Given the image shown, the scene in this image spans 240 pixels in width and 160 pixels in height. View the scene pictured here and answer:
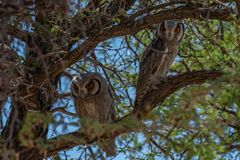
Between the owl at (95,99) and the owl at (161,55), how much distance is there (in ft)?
0.97

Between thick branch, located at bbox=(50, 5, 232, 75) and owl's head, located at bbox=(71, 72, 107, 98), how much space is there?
17.6 inches

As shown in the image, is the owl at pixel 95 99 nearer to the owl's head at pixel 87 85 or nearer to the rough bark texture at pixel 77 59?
the owl's head at pixel 87 85

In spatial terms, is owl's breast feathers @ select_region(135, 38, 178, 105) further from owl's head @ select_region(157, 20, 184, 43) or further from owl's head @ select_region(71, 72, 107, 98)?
owl's head @ select_region(71, 72, 107, 98)

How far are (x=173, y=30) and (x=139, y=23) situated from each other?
2.59ft

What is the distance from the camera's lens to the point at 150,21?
462cm

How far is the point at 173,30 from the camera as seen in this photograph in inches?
211

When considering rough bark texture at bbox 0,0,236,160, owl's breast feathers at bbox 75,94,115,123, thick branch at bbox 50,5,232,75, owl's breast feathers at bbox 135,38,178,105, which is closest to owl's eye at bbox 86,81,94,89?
owl's breast feathers at bbox 75,94,115,123

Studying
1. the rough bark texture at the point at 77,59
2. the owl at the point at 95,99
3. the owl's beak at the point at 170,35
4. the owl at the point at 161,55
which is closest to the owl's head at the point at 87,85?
the owl at the point at 95,99

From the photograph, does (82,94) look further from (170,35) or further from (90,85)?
(170,35)

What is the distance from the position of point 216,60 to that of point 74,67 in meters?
1.54

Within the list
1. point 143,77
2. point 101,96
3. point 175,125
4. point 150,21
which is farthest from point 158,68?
point 175,125

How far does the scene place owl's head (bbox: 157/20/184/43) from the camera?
5.35 m

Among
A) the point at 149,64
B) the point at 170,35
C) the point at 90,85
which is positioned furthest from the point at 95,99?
the point at 170,35

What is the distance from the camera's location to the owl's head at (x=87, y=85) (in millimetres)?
5146
